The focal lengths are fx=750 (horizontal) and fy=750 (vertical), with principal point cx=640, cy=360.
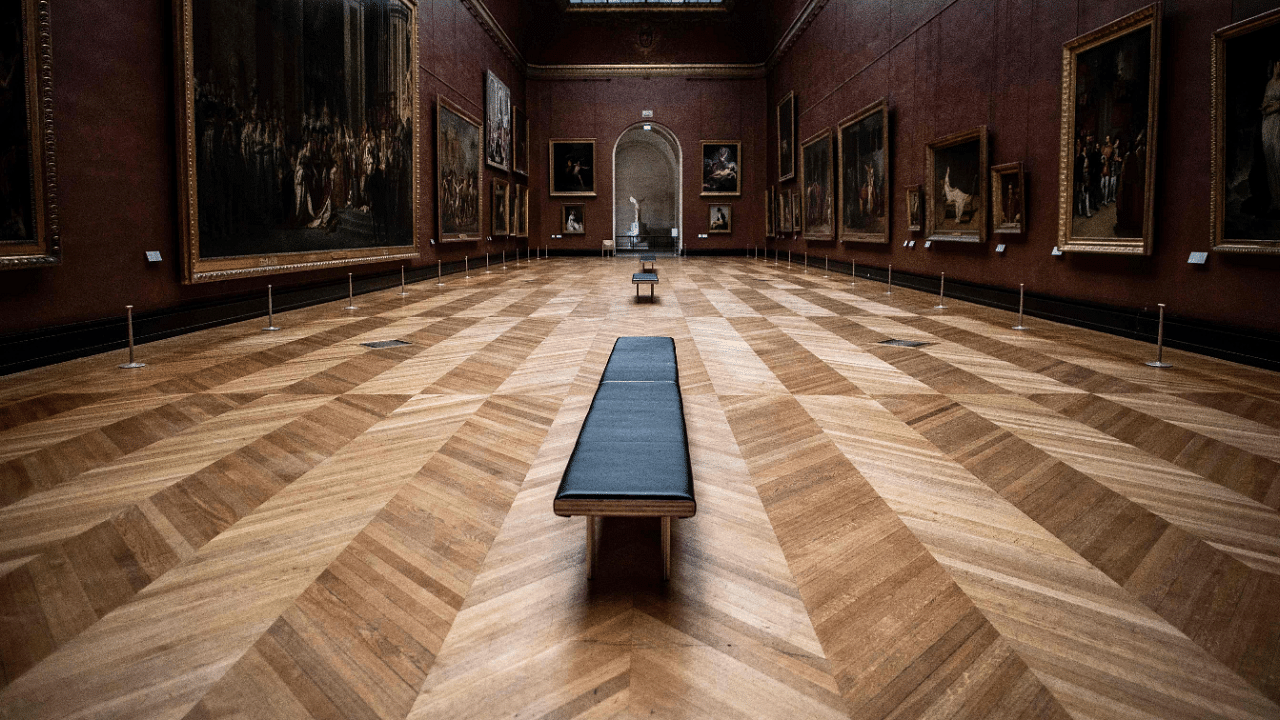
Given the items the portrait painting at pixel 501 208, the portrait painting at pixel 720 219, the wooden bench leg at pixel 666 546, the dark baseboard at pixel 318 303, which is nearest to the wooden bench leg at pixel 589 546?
the wooden bench leg at pixel 666 546

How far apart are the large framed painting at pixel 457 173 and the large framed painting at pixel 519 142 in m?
4.95

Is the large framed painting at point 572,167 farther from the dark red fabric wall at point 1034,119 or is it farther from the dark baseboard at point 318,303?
the dark baseboard at point 318,303

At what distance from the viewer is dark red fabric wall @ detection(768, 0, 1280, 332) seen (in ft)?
25.8

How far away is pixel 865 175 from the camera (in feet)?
61.7

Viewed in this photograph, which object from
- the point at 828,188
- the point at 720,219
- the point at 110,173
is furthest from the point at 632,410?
the point at 720,219

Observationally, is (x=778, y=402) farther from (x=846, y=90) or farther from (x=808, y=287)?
(x=846, y=90)

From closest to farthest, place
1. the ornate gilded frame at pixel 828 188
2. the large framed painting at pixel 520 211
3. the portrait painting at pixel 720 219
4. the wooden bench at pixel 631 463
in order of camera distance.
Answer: the wooden bench at pixel 631 463 < the ornate gilded frame at pixel 828 188 < the large framed painting at pixel 520 211 < the portrait painting at pixel 720 219

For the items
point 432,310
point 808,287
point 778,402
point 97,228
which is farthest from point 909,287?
point 97,228

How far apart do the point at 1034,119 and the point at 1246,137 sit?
14.3 ft

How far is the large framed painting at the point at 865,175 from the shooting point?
1752 centimetres

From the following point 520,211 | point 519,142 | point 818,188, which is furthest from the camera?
point 519,142

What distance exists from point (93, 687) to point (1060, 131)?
462 inches

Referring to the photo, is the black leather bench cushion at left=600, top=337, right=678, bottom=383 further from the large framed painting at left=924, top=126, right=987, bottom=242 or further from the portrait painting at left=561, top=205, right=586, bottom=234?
the portrait painting at left=561, top=205, right=586, bottom=234

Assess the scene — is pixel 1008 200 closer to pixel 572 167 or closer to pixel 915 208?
pixel 915 208
